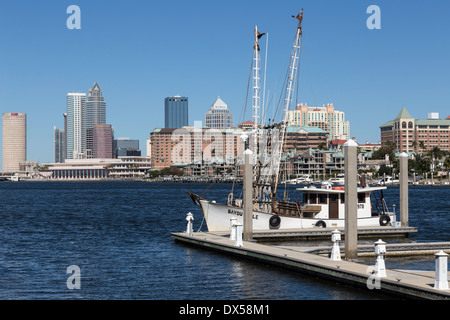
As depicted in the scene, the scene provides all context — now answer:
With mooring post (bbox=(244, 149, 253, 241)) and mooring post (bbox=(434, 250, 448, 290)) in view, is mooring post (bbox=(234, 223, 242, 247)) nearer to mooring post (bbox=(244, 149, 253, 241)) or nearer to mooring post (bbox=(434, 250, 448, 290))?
mooring post (bbox=(244, 149, 253, 241))

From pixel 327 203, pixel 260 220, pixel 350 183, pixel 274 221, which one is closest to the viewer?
pixel 350 183

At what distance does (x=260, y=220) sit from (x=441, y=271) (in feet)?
87.4

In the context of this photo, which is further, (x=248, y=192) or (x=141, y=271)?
(x=248, y=192)

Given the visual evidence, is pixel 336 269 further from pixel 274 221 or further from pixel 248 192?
pixel 274 221

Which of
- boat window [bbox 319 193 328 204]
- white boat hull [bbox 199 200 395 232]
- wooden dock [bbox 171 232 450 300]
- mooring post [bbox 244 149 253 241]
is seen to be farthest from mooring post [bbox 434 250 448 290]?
boat window [bbox 319 193 328 204]

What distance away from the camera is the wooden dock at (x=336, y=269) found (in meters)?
26.4

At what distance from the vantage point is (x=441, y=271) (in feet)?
83.4

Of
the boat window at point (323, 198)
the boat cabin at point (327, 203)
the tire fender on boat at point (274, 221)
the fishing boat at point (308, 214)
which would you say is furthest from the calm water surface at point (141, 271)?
the boat window at point (323, 198)

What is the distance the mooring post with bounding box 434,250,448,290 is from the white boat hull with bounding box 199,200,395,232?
25.3 metres

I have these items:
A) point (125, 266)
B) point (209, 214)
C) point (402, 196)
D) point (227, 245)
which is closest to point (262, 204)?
point (209, 214)

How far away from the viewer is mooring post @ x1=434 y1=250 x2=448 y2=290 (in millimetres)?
25250

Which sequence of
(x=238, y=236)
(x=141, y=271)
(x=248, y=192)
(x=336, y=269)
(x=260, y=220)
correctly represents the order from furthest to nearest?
(x=260, y=220) < (x=248, y=192) < (x=238, y=236) < (x=141, y=271) < (x=336, y=269)

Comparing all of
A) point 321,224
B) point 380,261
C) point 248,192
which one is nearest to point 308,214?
point 321,224

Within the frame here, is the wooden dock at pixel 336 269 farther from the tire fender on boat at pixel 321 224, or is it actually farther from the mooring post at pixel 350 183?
the tire fender on boat at pixel 321 224
